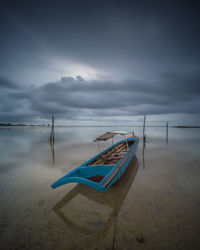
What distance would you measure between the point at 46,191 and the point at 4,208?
149 centimetres

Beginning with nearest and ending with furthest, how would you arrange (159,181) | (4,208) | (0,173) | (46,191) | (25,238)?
(25,238), (4,208), (46,191), (159,181), (0,173)

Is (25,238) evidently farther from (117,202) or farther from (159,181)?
(159,181)

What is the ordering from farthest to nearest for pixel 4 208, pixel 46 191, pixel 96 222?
pixel 46 191
pixel 4 208
pixel 96 222

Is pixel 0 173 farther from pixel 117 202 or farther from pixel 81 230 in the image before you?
pixel 117 202

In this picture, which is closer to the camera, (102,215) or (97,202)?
(102,215)

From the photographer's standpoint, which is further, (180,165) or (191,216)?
(180,165)

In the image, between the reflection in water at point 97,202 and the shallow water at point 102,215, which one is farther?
the reflection in water at point 97,202

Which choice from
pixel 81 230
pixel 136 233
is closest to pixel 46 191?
pixel 81 230

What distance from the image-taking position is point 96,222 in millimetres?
3312

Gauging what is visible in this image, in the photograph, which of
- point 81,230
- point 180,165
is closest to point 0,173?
point 81,230

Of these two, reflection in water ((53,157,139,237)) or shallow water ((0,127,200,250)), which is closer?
shallow water ((0,127,200,250))

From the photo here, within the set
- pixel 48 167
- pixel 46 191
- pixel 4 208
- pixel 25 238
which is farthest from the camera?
pixel 48 167

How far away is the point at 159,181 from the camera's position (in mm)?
5891

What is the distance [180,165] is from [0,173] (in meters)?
12.9
